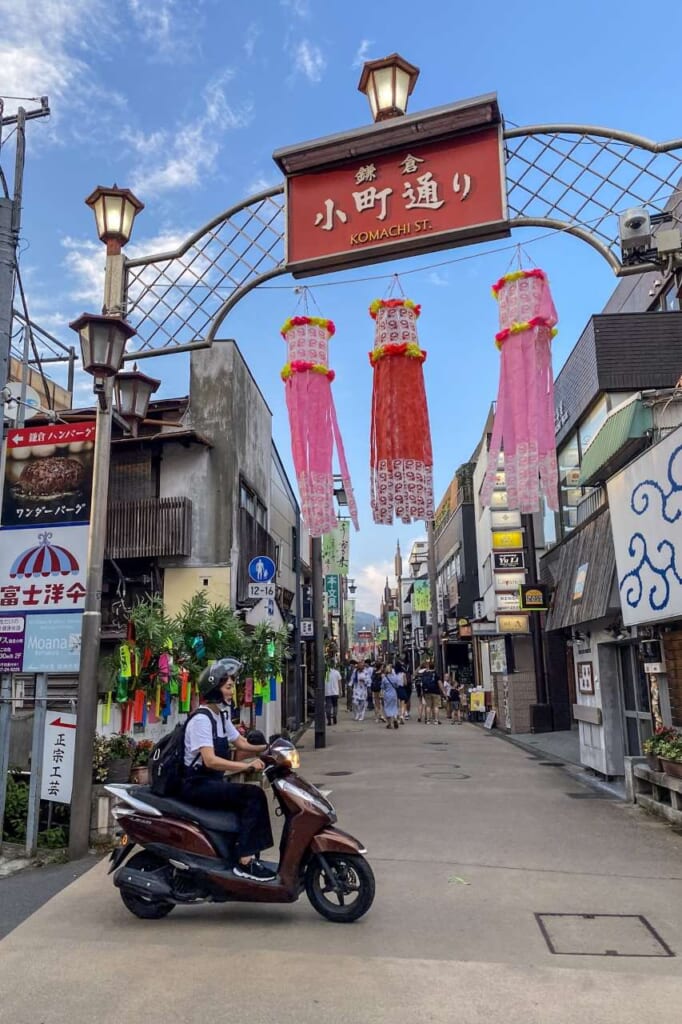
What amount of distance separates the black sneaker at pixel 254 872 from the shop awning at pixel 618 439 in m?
8.49

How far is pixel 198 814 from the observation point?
565 centimetres

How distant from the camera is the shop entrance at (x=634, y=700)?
1145 cm

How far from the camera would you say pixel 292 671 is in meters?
27.7

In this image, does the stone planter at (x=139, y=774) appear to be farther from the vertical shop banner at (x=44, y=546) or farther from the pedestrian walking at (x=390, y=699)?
the pedestrian walking at (x=390, y=699)

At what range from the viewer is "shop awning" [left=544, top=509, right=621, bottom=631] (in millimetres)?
11320

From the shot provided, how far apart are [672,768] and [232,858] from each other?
5.89 m

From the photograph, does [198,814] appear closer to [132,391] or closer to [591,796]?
[132,391]

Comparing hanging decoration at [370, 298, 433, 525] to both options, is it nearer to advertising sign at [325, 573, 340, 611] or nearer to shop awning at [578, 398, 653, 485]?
shop awning at [578, 398, 653, 485]

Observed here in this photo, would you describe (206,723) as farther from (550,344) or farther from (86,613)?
(550,344)

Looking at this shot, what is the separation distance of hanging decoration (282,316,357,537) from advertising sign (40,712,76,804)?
4117 millimetres

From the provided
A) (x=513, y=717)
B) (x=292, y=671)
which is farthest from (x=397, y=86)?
(x=292, y=671)

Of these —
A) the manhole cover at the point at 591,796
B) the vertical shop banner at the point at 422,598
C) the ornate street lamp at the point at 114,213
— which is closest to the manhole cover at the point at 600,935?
the manhole cover at the point at 591,796

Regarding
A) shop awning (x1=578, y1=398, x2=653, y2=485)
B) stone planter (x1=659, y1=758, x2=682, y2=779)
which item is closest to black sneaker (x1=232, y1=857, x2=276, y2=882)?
stone planter (x1=659, y1=758, x2=682, y2=779)

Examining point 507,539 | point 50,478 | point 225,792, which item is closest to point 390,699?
point 507,539
